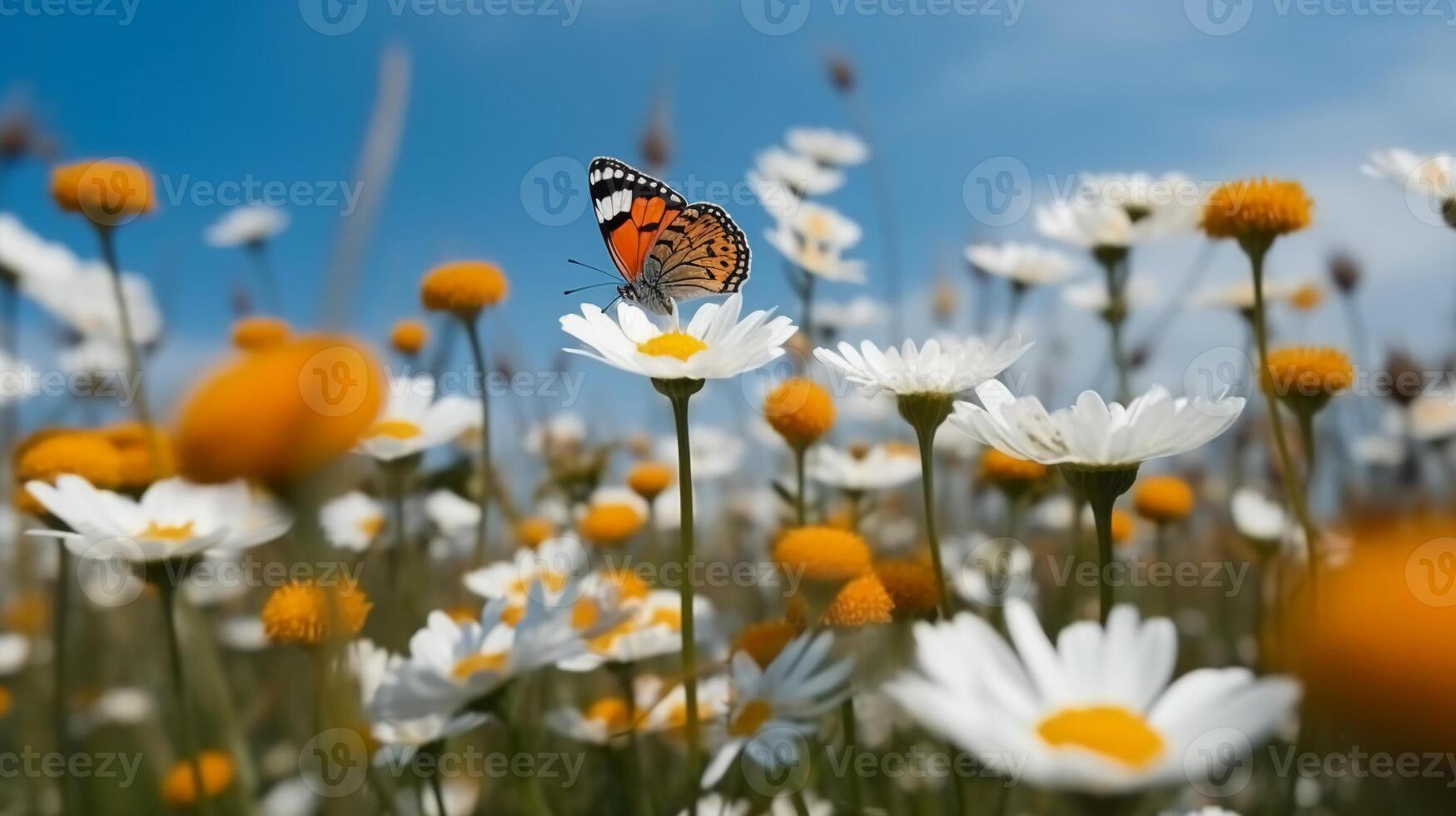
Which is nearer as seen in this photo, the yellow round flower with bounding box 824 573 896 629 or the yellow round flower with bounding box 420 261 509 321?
the yellow round flower with bounding box 824 573 896 629

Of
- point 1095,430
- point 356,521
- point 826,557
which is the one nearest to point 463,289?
point 356,521

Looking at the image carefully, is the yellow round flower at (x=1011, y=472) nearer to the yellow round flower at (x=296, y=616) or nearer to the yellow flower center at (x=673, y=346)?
the yellow flower center at (x=673, y=346)

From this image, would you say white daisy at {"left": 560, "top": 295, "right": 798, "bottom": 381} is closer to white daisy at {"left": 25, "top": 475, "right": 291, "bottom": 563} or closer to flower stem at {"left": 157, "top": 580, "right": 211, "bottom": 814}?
white daisy at {"left": 25, "top": 475, "right": 291, "bottom": 563}

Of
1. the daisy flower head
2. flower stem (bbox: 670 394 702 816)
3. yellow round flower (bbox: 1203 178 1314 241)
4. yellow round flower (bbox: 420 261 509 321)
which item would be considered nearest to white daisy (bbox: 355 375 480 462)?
yellow round flower (bbox: 420 261 509 321)

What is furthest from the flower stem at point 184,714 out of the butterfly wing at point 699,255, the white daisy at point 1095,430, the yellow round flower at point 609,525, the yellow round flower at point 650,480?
the butterfly wing at point 699,255

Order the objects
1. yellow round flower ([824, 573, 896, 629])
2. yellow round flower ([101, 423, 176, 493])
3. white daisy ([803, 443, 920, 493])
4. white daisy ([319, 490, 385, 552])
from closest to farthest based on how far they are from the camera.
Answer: yellow round flower ([824, 573, 896, 629])
yellow round flower ([101, 423, 176, 493])
white daisy ([319, 490, 385, 552])
white daisy ([803, 443, 920, 493])

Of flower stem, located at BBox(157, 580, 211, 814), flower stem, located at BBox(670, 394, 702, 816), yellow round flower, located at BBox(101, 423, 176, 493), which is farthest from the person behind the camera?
yellow round flower, located at BBox(101, 423, 176, 493)

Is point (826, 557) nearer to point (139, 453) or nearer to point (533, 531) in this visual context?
point (139, 453)
